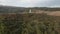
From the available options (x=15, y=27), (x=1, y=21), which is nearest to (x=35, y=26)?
(x=15, y=27)

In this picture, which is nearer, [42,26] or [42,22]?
[42,26]

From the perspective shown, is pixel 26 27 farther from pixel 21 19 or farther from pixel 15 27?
pixel 21 19

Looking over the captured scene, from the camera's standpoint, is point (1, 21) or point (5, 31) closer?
point (5, 31)

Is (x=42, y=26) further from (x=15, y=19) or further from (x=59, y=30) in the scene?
(x=15, y=19)

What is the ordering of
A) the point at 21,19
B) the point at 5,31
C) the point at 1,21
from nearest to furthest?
the point at 5,31, the point at 1,21, the point at 21,19

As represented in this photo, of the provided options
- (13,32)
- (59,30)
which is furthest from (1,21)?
(59,30)

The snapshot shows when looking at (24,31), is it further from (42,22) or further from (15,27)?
(42,22)

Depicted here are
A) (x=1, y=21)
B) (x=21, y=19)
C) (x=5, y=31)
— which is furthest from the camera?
(x=21, y=19)
